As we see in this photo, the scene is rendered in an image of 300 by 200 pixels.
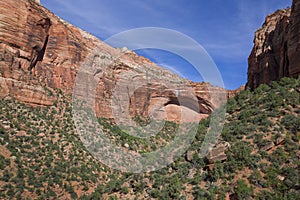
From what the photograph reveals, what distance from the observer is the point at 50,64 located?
27109 millimetres

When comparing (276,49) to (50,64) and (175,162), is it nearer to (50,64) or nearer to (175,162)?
(175,162)

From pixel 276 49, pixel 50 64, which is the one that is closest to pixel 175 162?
pixel 50 64

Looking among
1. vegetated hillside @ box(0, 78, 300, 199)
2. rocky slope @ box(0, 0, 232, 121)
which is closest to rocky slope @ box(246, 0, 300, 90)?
vegetated hillside @ box(0, 78, 300, 199)

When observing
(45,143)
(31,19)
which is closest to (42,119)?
(45,143)

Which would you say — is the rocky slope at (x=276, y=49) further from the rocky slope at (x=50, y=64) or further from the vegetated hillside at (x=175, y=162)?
the rocky slope at (x=50, y=64)

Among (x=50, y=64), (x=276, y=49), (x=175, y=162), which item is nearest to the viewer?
(x=175, y=162)

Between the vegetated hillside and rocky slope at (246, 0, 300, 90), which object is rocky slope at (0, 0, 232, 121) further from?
rocky slope at (246, 0, 300, 90)

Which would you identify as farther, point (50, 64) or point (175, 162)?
point (50, 64)

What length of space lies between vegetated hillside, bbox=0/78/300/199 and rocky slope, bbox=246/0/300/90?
495cm

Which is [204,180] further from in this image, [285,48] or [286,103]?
[285,48]

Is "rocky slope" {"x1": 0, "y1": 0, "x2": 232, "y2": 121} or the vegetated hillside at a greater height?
"rocky slope" {"x1": 0, "y1": 0, "x2": 232, "y2": 121}

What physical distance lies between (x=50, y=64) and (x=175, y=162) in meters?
20.1

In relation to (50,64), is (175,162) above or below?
below

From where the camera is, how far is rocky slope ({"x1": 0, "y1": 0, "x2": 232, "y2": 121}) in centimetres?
2158
